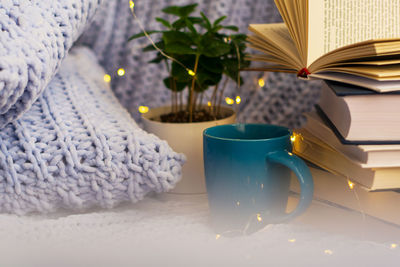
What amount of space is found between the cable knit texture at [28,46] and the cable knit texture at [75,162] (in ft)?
0.15

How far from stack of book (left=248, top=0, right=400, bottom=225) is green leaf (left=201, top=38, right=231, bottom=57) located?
0.06m

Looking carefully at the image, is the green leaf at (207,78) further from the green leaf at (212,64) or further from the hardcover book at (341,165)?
the hardcover book at (341,165)

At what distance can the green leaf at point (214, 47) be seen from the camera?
→ 66 cm

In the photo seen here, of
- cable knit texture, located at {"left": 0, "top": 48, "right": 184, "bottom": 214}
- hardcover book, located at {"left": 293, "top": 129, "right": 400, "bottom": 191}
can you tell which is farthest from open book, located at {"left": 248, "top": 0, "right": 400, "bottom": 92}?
cable knit texture, located at {"left": 0, "top": 48, "right": 184, "bottom": 214}

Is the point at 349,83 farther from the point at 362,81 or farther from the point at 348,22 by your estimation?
the point at 348,22

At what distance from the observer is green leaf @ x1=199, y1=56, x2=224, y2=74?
690 mm

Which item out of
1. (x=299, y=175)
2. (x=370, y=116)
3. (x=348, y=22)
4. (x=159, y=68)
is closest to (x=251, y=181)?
(x=299, y=175)

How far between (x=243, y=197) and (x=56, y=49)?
11.7 inches

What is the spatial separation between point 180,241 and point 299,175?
6.3 inches

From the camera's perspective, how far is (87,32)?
0.97 metres

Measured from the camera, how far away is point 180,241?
1.62 ft

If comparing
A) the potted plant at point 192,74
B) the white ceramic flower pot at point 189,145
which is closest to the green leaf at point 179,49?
the potted plant at point 192,74

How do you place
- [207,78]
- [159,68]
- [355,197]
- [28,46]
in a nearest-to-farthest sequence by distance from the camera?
1. [28,46]
2. [355,197]
3. [207,78]
4. [159,68]

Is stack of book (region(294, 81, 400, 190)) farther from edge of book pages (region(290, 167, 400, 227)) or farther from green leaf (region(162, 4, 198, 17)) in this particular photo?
green leaf (region(162, 4, 198, 17))
